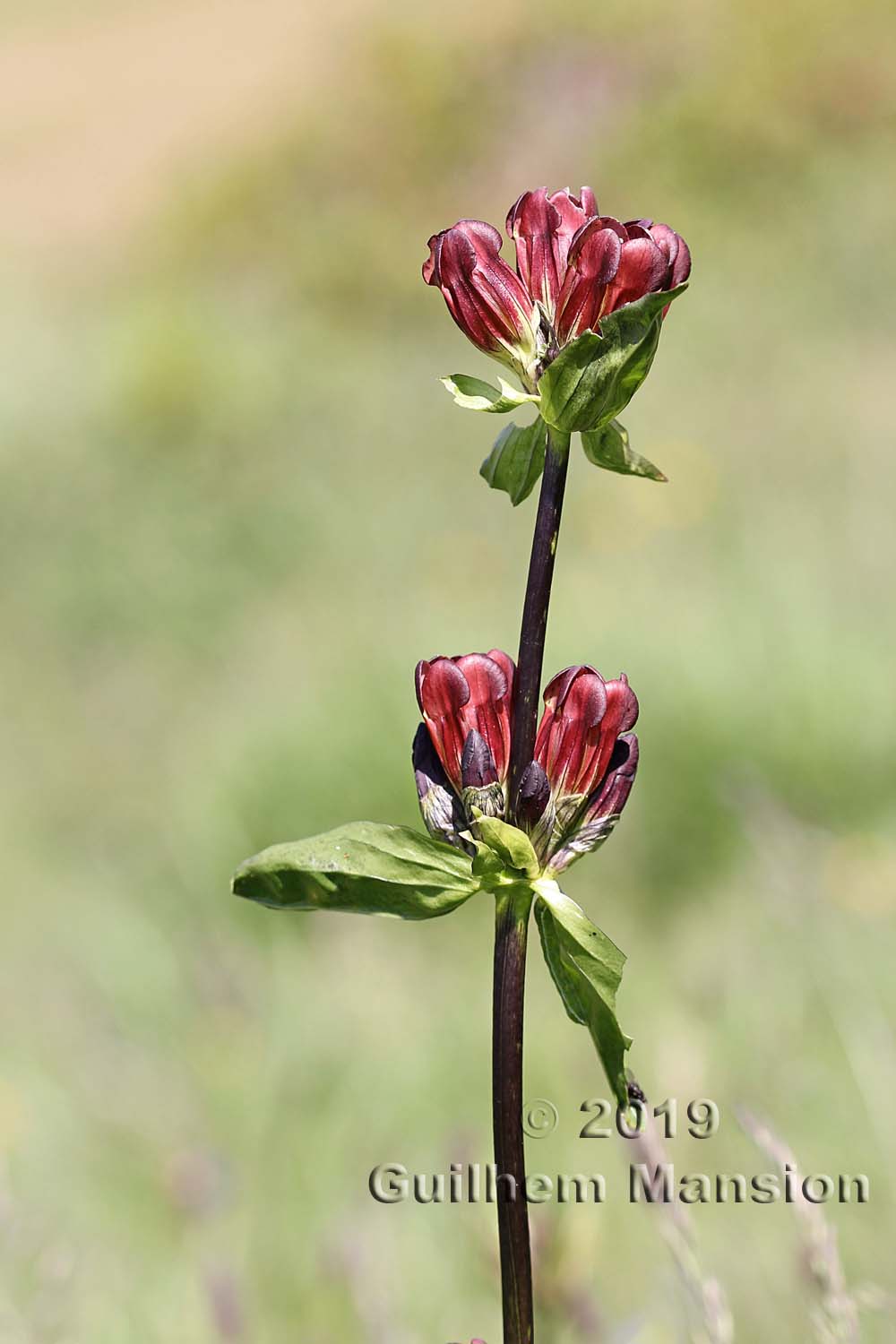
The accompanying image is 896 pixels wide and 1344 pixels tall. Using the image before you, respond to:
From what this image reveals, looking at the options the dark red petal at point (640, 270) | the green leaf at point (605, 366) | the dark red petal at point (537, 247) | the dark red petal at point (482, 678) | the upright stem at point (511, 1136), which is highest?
the dark red petal at point (537, 247)

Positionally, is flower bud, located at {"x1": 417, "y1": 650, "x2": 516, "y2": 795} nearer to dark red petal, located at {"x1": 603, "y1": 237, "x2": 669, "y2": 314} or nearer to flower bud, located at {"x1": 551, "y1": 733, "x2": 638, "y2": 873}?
flower bud, located at {"x1": 551, "y1": 733, "x2": 638, "y2": 873}

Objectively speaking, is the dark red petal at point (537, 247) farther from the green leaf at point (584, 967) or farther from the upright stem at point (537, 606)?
the green leaf at point (584, 967)

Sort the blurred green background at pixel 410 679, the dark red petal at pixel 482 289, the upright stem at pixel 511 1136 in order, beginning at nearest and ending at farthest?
the upright stem at pixel 511 1136, the dark red petal at pixel 482 289, the blurred green background at pixel 410 679

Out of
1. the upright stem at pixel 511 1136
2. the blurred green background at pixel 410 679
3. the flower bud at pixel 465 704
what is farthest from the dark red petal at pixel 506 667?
the blurred green background at pixel 410 679

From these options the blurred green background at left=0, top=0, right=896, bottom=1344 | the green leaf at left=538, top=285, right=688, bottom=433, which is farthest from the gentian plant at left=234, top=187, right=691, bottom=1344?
the blurred green background at left=0, top=0, right=896, bottom=1344

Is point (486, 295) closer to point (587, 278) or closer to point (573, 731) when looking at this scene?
point (587, 278)

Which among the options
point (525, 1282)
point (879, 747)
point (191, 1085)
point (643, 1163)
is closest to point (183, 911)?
point (191, 1085)

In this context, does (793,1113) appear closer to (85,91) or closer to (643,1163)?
(643,1163)
